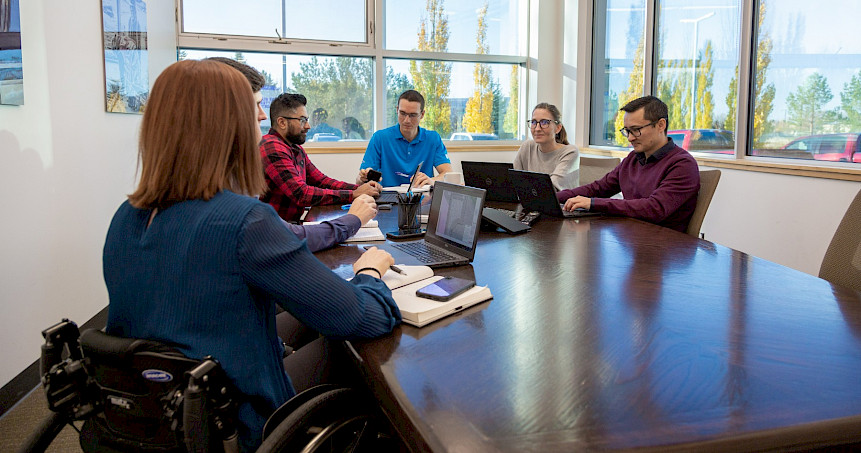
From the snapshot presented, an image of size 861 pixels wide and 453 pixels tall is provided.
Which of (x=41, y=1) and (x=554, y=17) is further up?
(x=554, y=17)

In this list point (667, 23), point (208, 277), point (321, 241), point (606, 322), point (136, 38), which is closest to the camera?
point (208, 277)

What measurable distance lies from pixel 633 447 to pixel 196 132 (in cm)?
90

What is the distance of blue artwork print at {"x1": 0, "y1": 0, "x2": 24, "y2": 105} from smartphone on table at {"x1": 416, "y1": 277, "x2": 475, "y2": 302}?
1812mm

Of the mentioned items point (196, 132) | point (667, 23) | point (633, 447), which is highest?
point (667, 23)

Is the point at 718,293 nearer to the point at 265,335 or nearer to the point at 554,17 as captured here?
the point at 265,335

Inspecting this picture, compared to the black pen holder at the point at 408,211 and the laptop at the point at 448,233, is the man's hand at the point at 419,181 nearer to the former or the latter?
the black pen holder at the point at 408,211

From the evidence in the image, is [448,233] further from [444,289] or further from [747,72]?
[747,72]

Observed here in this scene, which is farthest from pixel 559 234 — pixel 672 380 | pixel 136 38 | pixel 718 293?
pixel 136 38

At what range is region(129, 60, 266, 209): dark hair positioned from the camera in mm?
1137

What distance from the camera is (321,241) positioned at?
200 centimetres

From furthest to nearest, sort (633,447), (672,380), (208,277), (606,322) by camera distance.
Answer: (606,322), (208,277), (672,380), (633,447)

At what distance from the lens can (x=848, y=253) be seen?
1.95 m

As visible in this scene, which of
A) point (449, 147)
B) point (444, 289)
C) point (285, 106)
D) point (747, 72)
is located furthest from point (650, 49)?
point (444, 289)

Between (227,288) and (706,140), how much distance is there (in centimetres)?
442
